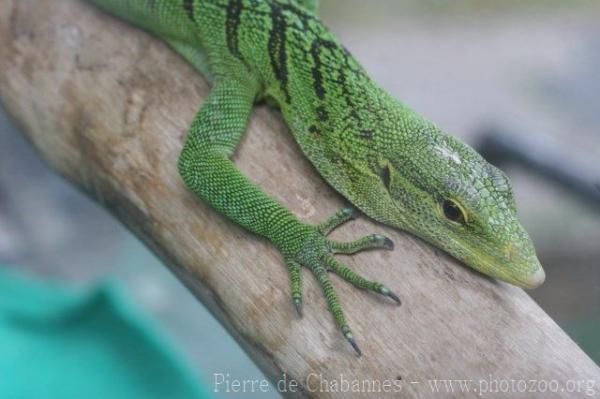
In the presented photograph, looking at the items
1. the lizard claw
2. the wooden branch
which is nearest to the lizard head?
the wooden branch

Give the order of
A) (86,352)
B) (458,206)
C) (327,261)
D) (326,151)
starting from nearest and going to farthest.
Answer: (458,206) < (327,261) < (326,151) < (86,352)

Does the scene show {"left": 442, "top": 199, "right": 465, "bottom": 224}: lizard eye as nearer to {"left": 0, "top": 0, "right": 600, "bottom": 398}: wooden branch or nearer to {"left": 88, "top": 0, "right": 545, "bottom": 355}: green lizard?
{"left": 88, "top": 0, "right": 545, "bottom": 355}: green lizard

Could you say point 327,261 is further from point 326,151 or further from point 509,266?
point 509,266

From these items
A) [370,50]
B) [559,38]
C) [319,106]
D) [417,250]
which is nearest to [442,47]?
[370,50]

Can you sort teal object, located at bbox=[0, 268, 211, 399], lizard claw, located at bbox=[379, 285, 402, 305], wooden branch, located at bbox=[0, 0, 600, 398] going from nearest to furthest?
wooden branch, located at bbox=[0, 0, 600, 398] → lizard claw, located at bbox=[379, 285, 402, 305] → teal object, located at bbox=[0, 268, 211, 399]

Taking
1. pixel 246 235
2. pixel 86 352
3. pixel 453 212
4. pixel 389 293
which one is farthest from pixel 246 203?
pixel 86 352

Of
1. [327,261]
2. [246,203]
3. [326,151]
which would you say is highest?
[326,151]

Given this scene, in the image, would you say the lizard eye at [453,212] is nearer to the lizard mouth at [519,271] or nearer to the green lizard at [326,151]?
the green lizard at [326,151]
